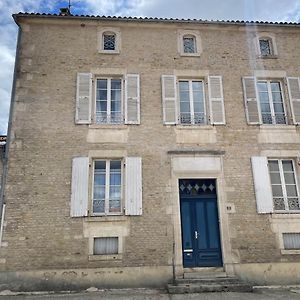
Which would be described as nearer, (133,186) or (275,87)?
(133,186)

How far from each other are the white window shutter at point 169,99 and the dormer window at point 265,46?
10.5 ft

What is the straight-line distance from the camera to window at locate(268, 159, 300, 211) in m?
8.79

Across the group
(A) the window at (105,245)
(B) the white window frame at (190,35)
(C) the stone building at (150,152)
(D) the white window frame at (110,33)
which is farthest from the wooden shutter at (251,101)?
(A) the window at (105,245)

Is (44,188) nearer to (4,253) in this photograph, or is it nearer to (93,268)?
(4,253)

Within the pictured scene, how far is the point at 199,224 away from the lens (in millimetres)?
8750

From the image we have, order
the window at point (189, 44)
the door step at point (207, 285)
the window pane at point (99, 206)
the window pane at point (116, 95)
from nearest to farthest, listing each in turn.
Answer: the door step at point (207, 285) → the window pane at point (99, 206) → the window pane at point (116, 95) → the window at point (189, 44)

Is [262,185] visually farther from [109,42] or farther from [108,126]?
[109,42]

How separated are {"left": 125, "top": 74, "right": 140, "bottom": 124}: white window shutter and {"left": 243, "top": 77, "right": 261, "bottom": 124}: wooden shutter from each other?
3303 millimetres

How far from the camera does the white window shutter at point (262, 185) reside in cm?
862

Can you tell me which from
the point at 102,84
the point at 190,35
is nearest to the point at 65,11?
the point at 102,84

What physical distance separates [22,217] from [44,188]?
908 mm

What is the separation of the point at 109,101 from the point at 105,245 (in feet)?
13.6

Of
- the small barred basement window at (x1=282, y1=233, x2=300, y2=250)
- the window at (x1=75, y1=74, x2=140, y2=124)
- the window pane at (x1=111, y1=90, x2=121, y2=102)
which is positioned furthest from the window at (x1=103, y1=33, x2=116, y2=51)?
the small barred basement window at (x1=282, y1=233, x2=300, y2=250)

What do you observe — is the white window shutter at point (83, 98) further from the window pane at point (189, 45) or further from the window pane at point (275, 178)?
the window pane at point (275, 178)
